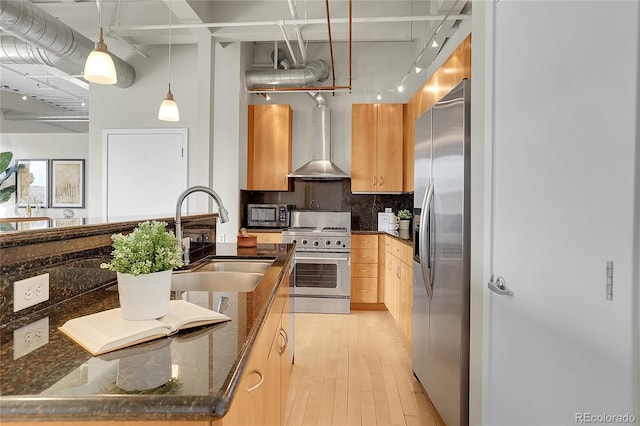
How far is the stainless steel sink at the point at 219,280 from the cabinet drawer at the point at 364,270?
2.74m

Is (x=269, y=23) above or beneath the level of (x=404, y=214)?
above

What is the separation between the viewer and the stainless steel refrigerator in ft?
6.30

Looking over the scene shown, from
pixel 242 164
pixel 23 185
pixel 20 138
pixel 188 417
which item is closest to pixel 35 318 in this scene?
pixel 188 417

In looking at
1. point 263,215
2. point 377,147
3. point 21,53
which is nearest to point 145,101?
point 21,53

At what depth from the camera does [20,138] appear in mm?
6941

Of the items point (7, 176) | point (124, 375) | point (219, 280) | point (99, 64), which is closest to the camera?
point (124, 375)

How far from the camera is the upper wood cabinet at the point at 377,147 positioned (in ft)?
15.3

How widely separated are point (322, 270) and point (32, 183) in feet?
19.5

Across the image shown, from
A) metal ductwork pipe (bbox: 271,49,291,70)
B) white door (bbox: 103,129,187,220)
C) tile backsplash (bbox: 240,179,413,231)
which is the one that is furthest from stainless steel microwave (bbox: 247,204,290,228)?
metal ductwork pipe (bbox: 271,49,291,70)

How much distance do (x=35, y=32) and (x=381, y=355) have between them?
4216 mm

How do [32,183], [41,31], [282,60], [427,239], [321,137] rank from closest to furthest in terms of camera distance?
[427,239] → [41,31] → [321,137] → [282,60] → [32,183]

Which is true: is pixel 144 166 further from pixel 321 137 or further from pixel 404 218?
pixel 404 218

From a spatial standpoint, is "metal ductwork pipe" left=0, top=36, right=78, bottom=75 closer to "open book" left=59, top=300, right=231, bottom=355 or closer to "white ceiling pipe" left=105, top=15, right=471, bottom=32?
"white ceiling pipe" left=105, top=15, right=471, bottom=32

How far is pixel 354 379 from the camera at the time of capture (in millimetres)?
2734
